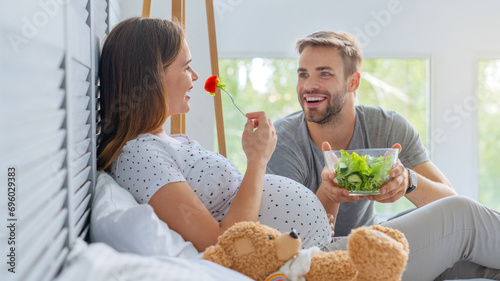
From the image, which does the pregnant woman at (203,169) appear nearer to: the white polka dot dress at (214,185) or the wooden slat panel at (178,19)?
the white polka dot dress at (214,185)

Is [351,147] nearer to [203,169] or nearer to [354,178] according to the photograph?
[354,178]

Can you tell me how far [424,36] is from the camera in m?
4.61

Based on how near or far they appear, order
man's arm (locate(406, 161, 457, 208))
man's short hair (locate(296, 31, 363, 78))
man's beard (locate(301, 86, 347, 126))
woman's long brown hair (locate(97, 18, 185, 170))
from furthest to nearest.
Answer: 1. man's short hair (locate(296, 31, 363, 78))
2. man's beard (locate(301, 86, 347, 126))
3. man's arm (locate(406, 161, 457, 208))
4. woman's long brown hair (locate(97, 18, 185, 170))

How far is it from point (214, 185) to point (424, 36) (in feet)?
12.3

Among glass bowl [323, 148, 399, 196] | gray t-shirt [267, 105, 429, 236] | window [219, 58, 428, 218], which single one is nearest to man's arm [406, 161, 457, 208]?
gray t-shirt [267, 105, 429, 236]

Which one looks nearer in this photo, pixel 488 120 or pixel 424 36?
pixel 424 36

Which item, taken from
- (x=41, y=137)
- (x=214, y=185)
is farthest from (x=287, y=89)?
(x=41, y=137)

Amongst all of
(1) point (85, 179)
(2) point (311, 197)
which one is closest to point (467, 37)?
(2) point (311, 197)

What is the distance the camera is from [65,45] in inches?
41.9

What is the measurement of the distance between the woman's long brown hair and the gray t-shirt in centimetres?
86

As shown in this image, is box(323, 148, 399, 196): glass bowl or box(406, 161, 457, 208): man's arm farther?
box(406, 161, 457, 208): man's arm

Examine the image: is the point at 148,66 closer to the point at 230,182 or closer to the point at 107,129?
the point at 107,129

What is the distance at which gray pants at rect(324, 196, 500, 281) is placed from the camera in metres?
1.53

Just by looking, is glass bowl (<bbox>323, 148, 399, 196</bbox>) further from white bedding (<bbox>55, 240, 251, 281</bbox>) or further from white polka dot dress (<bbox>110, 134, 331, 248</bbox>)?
white bedding (<bbox>55, 240, 251, 281</bbox>)
